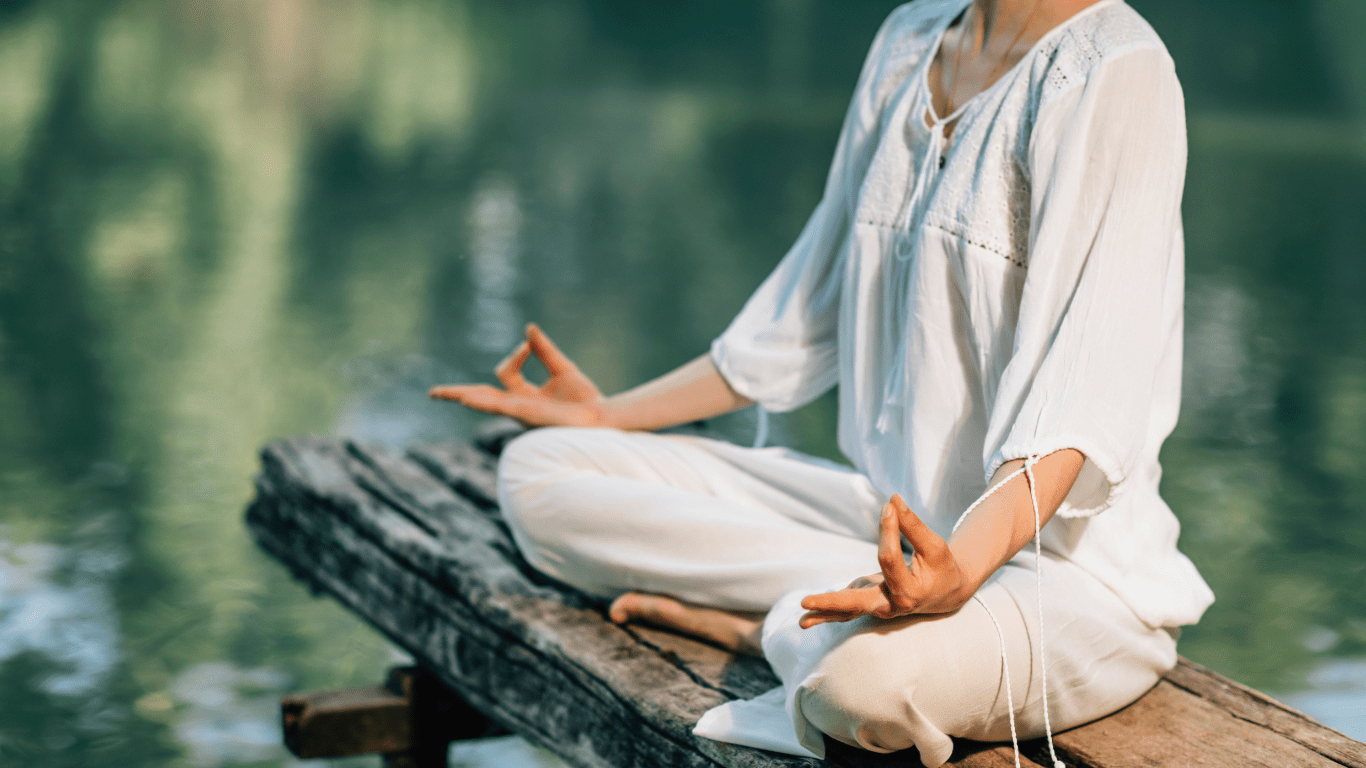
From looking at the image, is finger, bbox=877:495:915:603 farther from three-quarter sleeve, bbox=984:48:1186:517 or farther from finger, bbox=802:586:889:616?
three-quarter sleeve, bbox=984:48:1186:517

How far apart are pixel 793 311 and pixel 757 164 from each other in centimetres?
667

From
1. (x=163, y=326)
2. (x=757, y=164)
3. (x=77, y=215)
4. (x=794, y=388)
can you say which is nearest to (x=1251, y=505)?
(x=794, y=388)

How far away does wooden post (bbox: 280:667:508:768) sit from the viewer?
1.98 metres

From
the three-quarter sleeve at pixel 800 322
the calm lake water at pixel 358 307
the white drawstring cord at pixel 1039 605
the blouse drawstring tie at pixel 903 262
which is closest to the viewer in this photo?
the white drawstring cord at pixel 1039 605

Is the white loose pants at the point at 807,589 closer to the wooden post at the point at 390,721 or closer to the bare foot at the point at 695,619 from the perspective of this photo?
the bare foot at the point at 695,619

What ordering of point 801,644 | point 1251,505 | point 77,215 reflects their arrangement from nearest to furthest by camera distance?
point 801,644
point 1251,505
point 77,215

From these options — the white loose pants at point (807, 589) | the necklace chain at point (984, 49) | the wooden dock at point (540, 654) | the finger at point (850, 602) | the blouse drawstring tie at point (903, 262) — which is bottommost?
the wooden dock at point (540, 654)

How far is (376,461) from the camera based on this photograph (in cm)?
252

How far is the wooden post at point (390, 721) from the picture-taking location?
6.49 feet

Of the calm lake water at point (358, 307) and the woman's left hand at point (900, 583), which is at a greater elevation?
the woman's left hand at point (900, 583)

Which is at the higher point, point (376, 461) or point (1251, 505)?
point (376, 461)

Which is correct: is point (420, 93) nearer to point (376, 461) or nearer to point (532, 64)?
point (532, 64)

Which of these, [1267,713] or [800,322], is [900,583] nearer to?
[1267,713]

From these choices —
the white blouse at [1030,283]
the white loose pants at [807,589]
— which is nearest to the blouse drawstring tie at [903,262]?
the white blouse at [1030,283]
